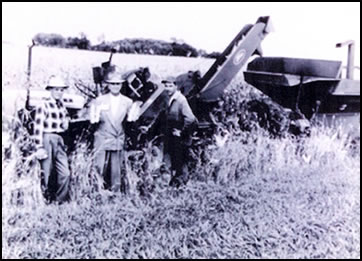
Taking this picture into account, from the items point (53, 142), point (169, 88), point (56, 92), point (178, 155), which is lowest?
point (178, 155)

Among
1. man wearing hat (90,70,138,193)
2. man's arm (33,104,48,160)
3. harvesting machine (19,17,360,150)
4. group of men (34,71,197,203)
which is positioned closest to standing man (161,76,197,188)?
group of men (34,71,197,203)

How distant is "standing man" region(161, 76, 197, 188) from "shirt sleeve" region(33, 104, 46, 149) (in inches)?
52.5

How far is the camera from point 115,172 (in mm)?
4473

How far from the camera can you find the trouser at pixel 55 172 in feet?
13.7

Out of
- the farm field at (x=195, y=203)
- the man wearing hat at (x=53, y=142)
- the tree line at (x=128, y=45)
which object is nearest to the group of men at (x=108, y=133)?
the man wearing hat at (x=53, y=142)

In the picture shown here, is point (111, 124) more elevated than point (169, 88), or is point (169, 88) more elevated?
point (169, 88)

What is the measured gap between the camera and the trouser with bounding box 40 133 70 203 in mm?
4188

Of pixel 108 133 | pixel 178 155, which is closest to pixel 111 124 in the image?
pixel 108 133

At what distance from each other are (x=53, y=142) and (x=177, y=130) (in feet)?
4.46

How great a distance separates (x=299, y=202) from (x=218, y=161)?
1.04 metres

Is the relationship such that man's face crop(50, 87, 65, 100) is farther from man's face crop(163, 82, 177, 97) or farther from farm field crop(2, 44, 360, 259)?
man's face crop(163, 82, 177, 97)

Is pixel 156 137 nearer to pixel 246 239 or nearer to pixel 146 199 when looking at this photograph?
pixel 146 199

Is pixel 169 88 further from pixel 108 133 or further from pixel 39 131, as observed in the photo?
pixel 39 131

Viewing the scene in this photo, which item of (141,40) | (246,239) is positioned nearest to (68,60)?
(141,40)
